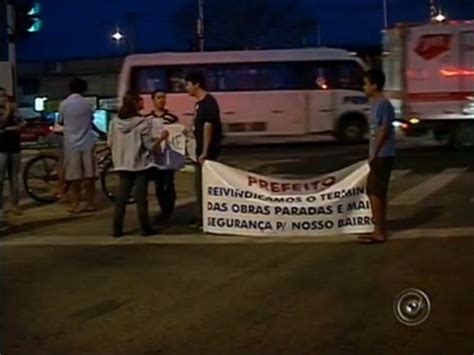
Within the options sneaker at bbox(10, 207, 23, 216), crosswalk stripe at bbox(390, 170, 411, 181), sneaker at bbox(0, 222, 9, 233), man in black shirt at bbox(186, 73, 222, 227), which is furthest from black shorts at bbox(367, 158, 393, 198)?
crosswalk stripe at bbox(390, 170, 411, 181)

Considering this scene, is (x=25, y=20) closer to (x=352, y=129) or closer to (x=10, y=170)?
(x=10, y=170)

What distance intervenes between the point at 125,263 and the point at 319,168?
14308 millimetres

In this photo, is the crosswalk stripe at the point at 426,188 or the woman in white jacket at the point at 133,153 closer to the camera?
the woman in white jacket at the point at 133,153

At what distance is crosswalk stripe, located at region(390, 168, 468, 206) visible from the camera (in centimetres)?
1740

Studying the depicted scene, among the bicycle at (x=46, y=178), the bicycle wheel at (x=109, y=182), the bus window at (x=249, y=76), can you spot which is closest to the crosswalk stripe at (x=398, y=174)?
the bicycle wheel at (x=109, y=182)

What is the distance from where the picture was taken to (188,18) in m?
79.9

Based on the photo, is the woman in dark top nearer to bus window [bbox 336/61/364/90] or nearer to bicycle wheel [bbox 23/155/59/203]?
bicycle wheel [bbox 23/155/59/203]

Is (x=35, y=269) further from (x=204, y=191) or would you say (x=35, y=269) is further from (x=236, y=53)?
(x=236, y=53)

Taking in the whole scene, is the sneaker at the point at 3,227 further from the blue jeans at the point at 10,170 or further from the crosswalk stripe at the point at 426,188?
the crosswalk stripe at the point at 426,188

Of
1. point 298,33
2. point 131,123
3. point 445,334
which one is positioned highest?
point 298,33

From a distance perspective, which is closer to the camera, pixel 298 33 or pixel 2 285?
pixel 2 285

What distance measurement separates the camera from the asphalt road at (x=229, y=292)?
8.27 meters

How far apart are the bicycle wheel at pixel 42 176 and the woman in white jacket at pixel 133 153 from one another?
4400mm

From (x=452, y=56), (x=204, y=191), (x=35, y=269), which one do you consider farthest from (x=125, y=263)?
(x=452, y=56)
